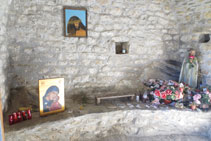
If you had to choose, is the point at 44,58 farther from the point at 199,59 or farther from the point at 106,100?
the point at 199,59

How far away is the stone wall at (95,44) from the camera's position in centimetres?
295

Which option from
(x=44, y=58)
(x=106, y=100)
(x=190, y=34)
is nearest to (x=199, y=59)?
(x=190, y=34)

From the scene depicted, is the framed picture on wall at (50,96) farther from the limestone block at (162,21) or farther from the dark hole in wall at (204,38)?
the dark hole in wall at (204,38)

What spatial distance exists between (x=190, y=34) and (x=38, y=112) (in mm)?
3462

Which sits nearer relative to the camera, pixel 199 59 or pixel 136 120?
pixel 136 120

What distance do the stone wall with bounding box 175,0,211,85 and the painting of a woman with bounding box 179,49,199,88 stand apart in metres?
0.16

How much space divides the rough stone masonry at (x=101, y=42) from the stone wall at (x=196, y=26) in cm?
2

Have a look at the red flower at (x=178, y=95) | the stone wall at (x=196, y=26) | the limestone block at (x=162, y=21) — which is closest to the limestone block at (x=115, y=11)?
the limestone block at (x=162, y=21)

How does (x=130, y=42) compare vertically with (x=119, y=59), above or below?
→ above

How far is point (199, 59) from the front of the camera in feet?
11.8

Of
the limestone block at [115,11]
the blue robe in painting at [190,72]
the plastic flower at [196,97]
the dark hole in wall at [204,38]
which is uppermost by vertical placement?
the limestone block at [115,11]

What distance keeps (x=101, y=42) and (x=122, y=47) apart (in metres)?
0.59

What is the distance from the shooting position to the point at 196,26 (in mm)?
3582

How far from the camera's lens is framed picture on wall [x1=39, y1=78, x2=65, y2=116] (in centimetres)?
254
